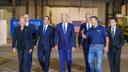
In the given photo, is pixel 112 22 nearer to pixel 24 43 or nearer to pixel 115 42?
pixel 115 42

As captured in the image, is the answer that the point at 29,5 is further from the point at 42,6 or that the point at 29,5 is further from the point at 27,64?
the point at 27,64

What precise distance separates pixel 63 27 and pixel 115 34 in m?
1.53

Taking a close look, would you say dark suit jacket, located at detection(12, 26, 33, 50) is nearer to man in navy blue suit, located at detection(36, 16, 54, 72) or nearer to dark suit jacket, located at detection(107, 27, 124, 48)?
man in navy blue suit, located at detection(36, 16, 54, 72)

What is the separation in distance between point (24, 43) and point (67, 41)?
1304mm

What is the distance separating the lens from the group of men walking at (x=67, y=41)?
11398mm

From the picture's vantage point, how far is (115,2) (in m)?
44.1

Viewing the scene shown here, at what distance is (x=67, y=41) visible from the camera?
12.1 metres

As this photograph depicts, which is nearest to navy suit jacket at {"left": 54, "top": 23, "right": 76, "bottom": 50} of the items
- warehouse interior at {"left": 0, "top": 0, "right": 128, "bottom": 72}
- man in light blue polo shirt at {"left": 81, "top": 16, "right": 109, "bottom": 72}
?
man in light blue polo shirt at {"left": 81, "top": 16, "right": 109, "bottom": 72}

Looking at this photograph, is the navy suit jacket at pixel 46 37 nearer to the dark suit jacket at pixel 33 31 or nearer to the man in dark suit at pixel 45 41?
the man in dark suit at pixel 45 41

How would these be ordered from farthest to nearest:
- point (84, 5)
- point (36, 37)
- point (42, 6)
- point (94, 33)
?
point (84, 5)
point (42, 6)
point (36, 37)
point (94, 33)

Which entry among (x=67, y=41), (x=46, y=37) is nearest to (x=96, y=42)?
(x=67, y=41)

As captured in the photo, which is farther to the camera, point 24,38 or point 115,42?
point 115,42

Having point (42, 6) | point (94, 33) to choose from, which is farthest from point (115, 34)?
point (42, 6)

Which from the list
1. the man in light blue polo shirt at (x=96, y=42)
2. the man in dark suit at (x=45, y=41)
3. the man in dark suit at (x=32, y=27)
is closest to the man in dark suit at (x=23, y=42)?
the man in dark suit at (x=32, y=27)
